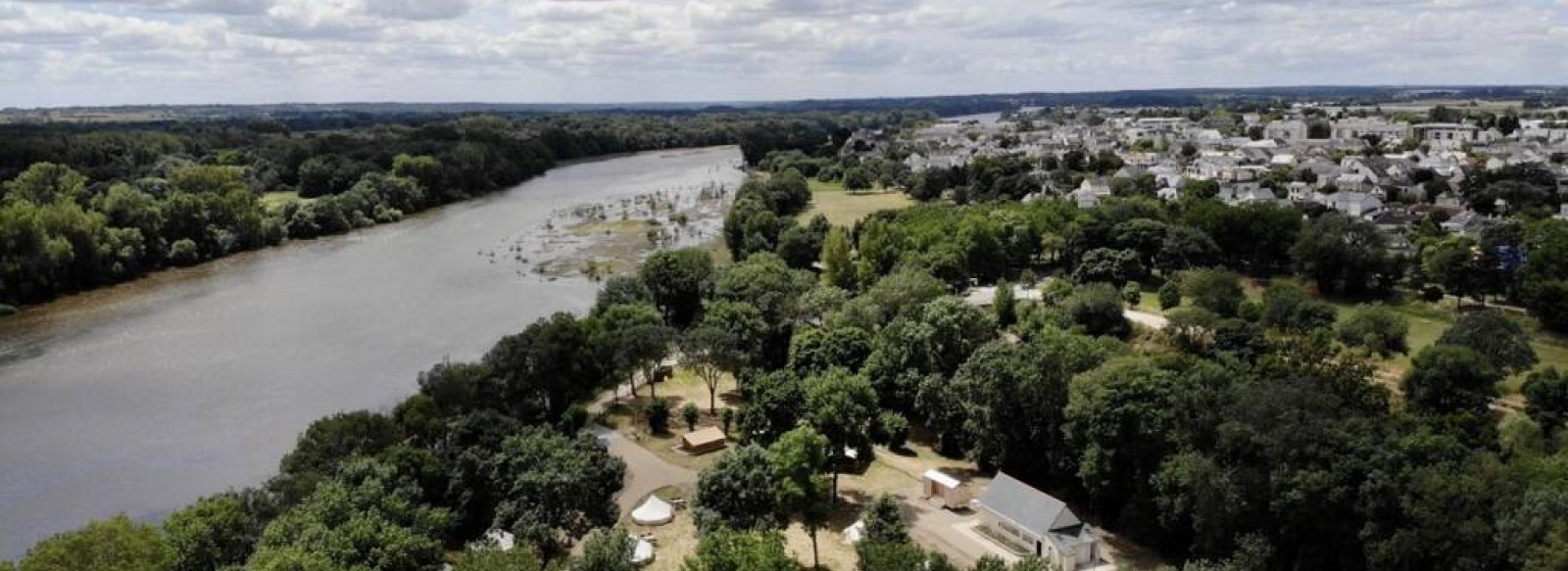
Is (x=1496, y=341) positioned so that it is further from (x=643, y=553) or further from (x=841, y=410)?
(x=643, y=553)

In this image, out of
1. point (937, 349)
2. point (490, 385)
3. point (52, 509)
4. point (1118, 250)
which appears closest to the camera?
point (52, 509)

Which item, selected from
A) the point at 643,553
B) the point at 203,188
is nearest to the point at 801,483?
the point at 643,553

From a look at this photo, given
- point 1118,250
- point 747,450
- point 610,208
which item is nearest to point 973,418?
point 747,450

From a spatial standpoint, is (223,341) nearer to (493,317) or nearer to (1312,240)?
(493,317)

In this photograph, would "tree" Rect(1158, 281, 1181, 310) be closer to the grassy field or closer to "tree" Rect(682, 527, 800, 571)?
"tree" Rect(682, 527, 800, 571)

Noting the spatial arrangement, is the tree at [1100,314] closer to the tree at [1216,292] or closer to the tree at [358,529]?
→ the tree at [1216,292]

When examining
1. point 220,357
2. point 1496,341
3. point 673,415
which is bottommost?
point 673,415
